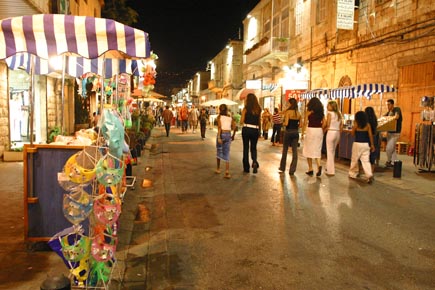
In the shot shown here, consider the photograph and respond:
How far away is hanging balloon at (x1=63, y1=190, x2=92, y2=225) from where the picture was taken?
352 centimetres

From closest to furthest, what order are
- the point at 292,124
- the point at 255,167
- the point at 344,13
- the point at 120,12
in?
1. the point at 292,124
2. the point at 255,167
3. the point at 344,13
4. the point at 120,12

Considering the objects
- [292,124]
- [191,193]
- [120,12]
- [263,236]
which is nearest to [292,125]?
[292,124]

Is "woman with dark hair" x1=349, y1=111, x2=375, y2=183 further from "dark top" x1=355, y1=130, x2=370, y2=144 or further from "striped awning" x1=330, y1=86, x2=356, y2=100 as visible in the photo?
"striped awning" x1=330, y1=86, x2=356, y2=100

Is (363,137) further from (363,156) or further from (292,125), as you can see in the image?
(292,125)

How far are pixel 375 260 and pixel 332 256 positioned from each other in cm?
47

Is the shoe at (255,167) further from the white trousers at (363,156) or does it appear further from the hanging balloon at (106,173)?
the hanging balloon at (106,173)

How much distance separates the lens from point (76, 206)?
3520 mm

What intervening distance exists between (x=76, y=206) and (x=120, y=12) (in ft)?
79.0

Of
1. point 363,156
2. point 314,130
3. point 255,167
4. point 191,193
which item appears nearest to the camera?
point 191,193

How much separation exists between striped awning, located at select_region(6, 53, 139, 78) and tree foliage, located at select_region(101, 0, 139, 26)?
692 inches

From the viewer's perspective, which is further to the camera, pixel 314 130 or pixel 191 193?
pixel 314 130

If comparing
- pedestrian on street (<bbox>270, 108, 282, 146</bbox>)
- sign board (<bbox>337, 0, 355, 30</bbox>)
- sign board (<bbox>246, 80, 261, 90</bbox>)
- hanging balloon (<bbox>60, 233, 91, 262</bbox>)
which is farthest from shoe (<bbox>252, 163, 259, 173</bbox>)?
sign board (<bbox>246, 80, 261, 90</bbox>)

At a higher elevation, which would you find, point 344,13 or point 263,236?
point 344,13

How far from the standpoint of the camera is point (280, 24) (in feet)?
97.8
